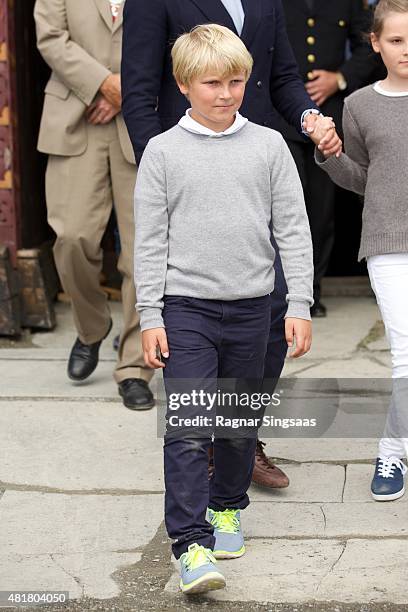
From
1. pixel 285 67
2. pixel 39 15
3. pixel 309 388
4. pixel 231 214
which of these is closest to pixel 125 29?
pixel 285 67

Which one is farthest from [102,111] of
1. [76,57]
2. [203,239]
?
[203,239]

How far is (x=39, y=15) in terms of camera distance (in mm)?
5402

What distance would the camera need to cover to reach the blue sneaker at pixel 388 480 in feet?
13.9

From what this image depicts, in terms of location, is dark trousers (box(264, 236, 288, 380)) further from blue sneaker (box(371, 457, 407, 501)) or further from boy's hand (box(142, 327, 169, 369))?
boy's hand (box(142, 327, 169, 369))

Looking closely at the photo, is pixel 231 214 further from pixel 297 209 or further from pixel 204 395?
pixel 204 395

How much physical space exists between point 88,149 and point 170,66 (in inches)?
50.0

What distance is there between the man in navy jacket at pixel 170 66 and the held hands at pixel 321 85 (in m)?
2.16

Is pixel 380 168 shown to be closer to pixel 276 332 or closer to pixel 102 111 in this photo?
pixel 276 332

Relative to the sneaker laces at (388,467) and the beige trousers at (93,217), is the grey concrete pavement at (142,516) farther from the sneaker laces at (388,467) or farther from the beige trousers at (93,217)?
the beige trousers at (93,217)

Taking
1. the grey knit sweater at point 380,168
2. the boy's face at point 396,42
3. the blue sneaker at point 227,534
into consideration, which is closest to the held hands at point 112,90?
the grey knit sweater at point 380,168

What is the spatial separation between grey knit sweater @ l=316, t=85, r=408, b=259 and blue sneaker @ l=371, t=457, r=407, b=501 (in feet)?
2.39

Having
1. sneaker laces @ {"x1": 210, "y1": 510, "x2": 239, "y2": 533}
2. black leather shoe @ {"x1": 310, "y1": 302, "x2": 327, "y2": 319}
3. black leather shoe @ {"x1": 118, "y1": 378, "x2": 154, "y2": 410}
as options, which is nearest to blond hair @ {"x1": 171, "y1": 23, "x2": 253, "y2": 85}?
sneaker laces @ {"x1": 210, "y1": 510, "x2": 239, "y2": 533}

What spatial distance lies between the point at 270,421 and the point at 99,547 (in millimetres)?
1278

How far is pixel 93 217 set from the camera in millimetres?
5375
